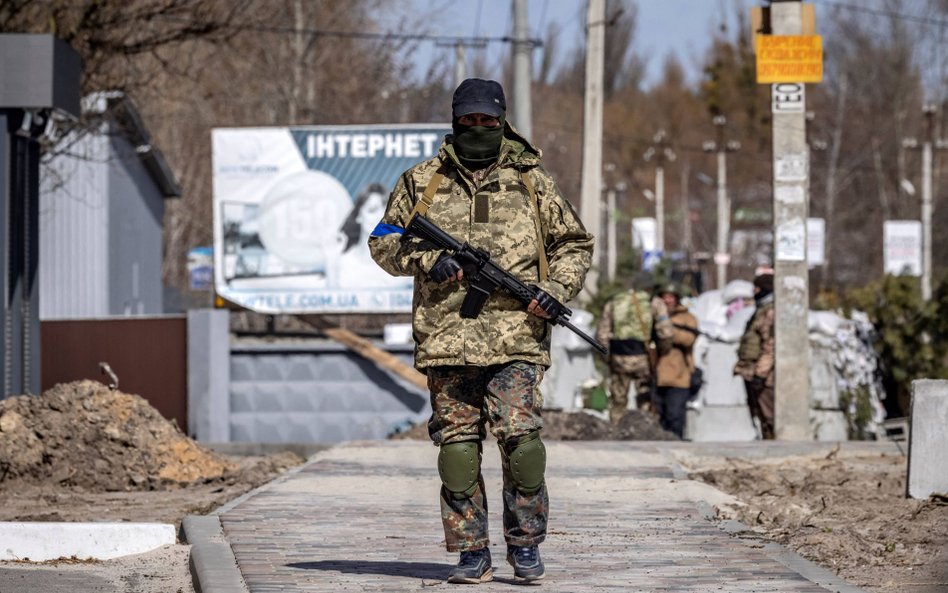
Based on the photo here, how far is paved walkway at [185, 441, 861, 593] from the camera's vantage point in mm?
6395

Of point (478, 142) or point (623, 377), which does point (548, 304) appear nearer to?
point (478, 142)

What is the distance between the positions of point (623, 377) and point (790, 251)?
8.72ft

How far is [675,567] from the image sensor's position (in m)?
6.84

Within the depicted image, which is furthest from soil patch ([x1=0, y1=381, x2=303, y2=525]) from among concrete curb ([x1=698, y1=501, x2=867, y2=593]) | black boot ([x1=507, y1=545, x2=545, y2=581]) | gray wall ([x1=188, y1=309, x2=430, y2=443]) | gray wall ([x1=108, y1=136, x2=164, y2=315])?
gray wall ([x1=108, y1=136, x2=164, y2=315])

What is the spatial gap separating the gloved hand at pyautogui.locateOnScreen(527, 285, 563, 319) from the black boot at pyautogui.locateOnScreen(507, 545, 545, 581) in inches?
35.0

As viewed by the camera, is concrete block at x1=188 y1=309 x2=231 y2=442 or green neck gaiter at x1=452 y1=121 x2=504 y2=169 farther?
concrete block at x1=188 y1=309 x2=231 y2=442

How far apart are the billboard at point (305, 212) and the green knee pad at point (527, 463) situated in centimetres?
1736

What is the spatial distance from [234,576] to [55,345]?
14441 millimetres

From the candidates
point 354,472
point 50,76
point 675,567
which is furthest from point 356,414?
point 675,567

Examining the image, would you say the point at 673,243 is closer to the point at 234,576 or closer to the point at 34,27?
the point at 34,27

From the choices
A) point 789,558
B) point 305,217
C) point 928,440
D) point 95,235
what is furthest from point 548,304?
point 95,235

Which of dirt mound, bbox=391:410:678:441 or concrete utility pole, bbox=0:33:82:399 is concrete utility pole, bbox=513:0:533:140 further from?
concrete utility pole, bbox=0:33:82:399

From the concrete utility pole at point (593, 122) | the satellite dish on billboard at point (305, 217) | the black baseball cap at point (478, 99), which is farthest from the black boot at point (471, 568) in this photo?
the satellite dish on billboard at point (305, 217)

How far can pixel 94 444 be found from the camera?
11602mm
